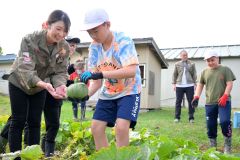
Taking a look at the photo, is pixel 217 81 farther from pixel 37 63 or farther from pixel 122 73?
pixel 37 63

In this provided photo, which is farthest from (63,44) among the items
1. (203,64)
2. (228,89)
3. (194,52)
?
(194,52)

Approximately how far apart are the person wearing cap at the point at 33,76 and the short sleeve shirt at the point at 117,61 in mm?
359

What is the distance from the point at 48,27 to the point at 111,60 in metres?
0.66

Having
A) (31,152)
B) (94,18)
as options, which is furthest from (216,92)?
(31,152)

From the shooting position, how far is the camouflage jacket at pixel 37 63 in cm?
301

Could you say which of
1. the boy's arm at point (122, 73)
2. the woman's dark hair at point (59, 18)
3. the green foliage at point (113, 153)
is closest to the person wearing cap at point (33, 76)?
the woman's dark hair at point (59, 18)

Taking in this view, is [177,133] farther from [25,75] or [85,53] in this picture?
[85,53]

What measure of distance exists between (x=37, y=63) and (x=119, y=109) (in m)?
0.89

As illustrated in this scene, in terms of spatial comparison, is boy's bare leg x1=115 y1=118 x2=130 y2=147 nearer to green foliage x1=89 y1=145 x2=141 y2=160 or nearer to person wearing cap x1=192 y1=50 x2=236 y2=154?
green foliage x1=89 y1=145 x2=141 y2=160

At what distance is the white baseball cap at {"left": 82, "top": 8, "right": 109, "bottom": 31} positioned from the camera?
281cm

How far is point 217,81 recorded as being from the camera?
509 cm

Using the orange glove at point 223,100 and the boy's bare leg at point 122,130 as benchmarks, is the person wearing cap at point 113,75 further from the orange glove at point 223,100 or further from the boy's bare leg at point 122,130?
the orange glove at point 223,100

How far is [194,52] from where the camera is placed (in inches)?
866

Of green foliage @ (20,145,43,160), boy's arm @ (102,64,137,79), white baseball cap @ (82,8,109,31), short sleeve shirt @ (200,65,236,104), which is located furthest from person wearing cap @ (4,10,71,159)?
short sleeve shirt @ (200,65,236,104)
